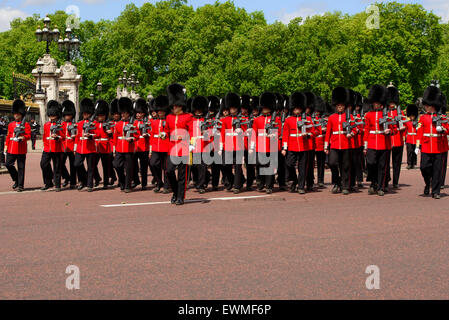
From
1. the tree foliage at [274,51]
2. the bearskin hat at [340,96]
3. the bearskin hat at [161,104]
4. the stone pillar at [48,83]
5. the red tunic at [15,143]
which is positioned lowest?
the red tunic at [15,143]

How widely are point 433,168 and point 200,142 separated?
4.23 meters

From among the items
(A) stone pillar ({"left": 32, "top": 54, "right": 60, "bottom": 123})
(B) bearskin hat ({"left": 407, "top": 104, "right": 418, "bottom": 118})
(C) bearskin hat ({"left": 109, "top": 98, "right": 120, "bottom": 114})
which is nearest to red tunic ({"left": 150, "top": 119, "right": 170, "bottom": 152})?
(C) bearskin hat ({"left": 109, "top": 98, "right": 120, "bottom": 114})

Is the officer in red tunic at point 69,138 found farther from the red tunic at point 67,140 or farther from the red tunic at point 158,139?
the red tunic at point 158,139

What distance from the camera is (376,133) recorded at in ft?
37.1

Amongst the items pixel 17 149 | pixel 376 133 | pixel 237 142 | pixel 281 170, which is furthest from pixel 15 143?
pixel 376 133

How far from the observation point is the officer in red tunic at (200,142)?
1211cm

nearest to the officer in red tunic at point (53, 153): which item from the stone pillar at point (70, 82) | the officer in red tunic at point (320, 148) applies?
the officer in red tunic at point (320, 148)

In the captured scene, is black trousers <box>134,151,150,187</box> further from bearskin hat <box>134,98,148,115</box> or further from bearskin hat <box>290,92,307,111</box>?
bearskin hat <box>290,92,307,111</box>

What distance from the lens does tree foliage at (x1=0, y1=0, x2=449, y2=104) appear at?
47375 mm

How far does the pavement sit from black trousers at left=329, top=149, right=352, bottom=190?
85 cm

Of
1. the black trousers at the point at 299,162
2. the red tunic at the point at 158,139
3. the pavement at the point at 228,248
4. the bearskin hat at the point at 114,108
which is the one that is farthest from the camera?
the bearskin hat at the point at 114,108

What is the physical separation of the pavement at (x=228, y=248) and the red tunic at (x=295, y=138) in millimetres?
1542

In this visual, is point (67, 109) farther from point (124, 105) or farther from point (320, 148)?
point (320, 148)

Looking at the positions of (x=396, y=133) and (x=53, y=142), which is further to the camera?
(x=53, y=142)
